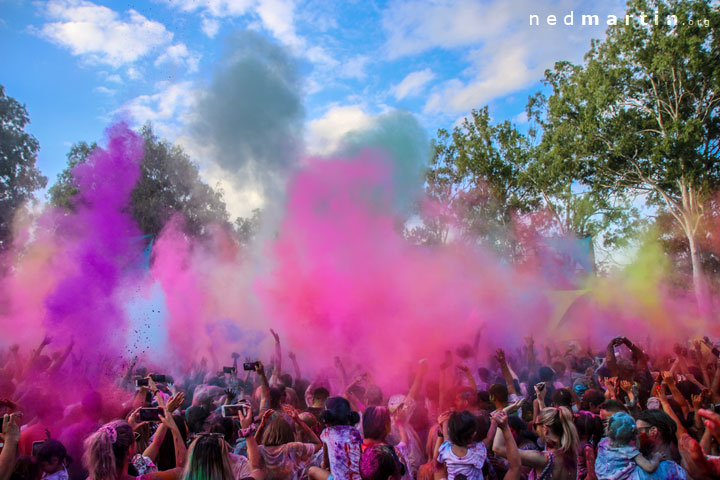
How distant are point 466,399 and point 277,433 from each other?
207 cm

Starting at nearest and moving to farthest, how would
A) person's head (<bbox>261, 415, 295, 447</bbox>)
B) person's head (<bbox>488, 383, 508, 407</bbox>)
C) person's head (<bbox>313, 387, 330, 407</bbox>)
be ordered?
person's head (<bbox>261, 415, 295, 447</bbox>), person's head (<bbox>488, 383, 508, 407</bbox>), person's head (<bbox>313, 387, 330, 407</bbox>)

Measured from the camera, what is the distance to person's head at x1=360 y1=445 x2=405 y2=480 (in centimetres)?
301

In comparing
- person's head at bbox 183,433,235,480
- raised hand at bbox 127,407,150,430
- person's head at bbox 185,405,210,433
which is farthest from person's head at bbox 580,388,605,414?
raised hand at bbox 127,407,150,430

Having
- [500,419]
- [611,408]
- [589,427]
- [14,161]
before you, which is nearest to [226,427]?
[500,419]

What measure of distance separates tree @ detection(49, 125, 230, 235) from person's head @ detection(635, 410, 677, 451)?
77.5 ft

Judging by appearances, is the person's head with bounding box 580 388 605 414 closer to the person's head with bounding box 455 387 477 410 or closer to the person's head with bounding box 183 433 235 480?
the person's head with bounding box 455 387 477 410

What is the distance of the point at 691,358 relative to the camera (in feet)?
35.3

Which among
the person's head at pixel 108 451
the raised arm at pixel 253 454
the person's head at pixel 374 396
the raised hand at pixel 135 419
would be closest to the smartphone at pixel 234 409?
the raised arm at pixel 253 454

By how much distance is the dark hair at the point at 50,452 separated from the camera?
3577 mm

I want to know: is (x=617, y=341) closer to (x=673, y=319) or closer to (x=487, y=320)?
(x=487, y=320)

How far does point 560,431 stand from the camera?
3.70 metres

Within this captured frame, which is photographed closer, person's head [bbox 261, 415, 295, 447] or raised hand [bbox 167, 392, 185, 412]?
raised hand [bbox 167, 392, 185, 412]

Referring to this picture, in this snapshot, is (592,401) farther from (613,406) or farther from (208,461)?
(208,461)

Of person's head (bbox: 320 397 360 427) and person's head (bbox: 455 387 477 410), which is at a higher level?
person's head (bbox: 320 397 360 427)
